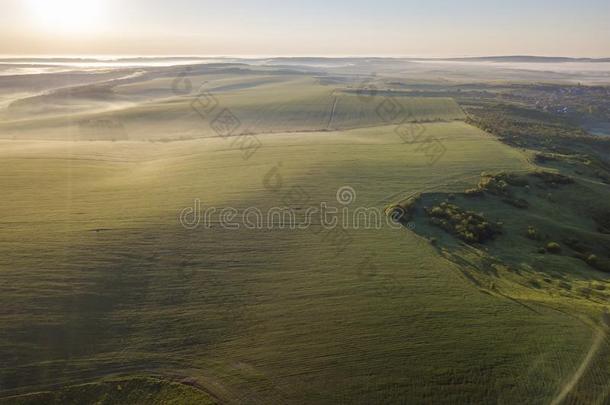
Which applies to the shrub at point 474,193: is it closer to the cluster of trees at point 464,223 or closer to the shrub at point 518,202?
the shrub at point 518,202

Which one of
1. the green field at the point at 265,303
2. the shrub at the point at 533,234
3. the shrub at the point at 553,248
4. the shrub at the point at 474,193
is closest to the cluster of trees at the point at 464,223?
the green field at the point at 265,303

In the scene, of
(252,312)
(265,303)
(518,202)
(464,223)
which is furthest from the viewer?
(518,202)

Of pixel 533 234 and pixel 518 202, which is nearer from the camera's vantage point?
pixel 533 234

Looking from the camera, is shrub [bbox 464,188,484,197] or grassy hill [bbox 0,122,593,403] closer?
grassy hill [bbox 0,122,593,403]

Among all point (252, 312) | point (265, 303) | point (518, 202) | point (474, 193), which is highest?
point (474, 193)

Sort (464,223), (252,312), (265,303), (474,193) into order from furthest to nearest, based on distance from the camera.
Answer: (474,193), (464,223), (265,303), (252,312)

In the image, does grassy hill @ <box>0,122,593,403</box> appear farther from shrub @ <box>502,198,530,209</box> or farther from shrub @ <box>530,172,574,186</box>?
shrub @ <box>530,172,574,186</box>

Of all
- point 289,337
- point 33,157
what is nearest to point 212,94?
point 33,157

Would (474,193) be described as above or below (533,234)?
above

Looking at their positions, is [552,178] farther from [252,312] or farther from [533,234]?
[252,312]

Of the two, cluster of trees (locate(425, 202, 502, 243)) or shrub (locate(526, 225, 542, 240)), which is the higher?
cluster of trees (locate(425, 202, 502, 243))

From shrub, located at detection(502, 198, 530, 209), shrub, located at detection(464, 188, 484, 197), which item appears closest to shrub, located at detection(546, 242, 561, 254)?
shrub, located at detection(502, 198, 530, 209)

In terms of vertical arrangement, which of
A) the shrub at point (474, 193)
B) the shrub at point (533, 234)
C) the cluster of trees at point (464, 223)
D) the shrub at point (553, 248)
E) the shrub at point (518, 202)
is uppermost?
the shrub at point (474, 193)

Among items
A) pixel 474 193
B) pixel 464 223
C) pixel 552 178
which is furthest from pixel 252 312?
pixel 552 178
